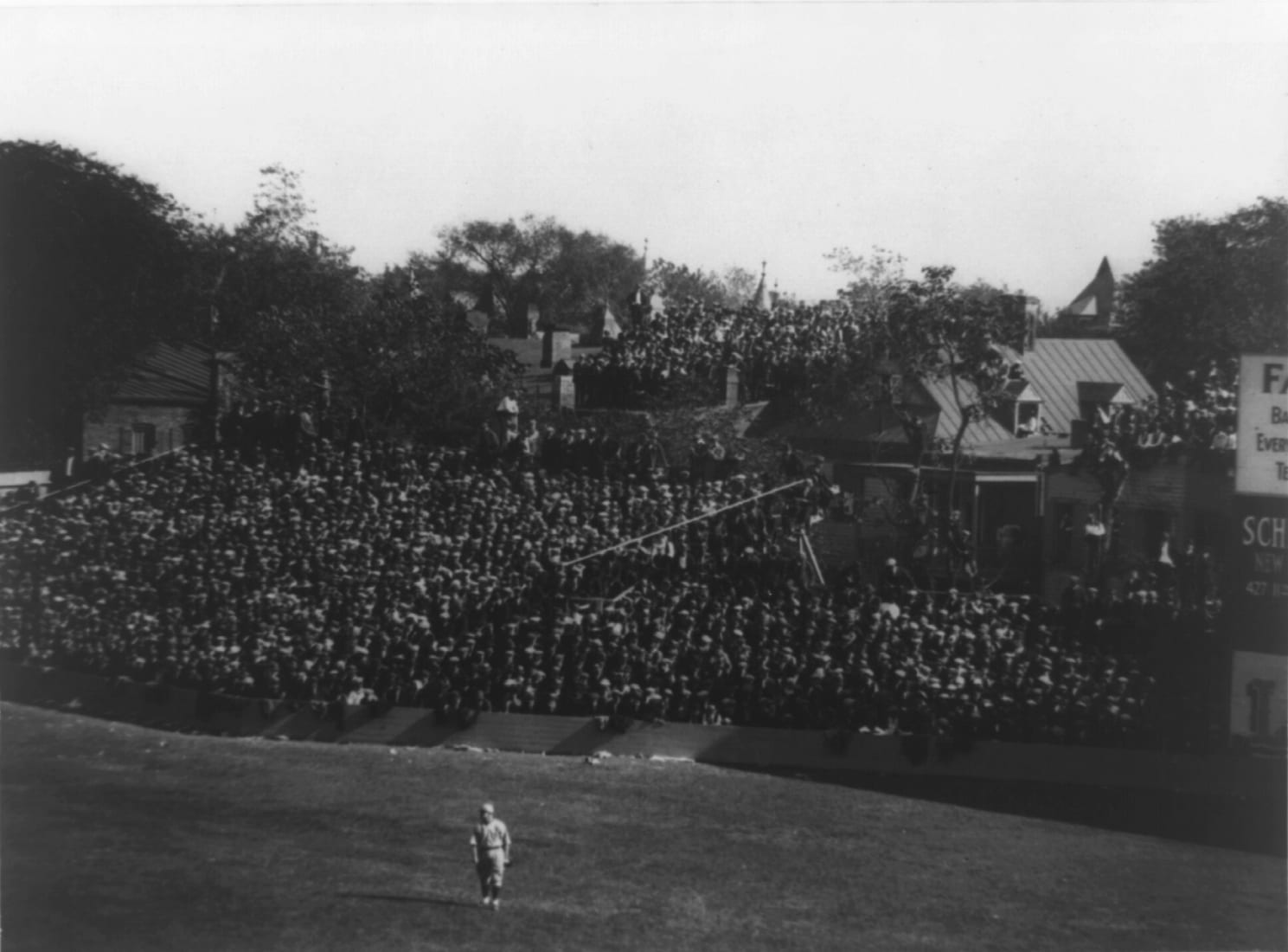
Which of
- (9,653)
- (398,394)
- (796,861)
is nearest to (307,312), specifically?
(398,394)

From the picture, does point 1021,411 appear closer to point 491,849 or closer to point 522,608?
point 522,608

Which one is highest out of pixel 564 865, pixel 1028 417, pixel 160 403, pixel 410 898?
pixel 1028 417

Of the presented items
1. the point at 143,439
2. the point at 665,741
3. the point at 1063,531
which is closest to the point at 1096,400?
the point at 1063,531

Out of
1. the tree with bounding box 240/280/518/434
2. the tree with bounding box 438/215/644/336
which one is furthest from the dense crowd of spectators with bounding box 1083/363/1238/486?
the tree with bounding box 240/280/518/434

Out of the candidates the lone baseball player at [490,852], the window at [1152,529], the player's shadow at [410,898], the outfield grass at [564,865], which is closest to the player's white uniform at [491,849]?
the lone baseball player at [490,852]

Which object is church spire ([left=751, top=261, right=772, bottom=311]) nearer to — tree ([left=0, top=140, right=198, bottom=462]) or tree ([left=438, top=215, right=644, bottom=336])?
tree ([left=438, top=215, right=644, bottom=336])
